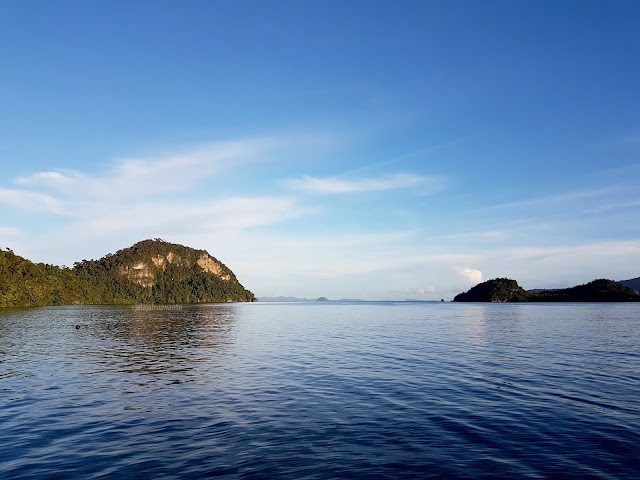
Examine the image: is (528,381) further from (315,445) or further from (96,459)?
(96,459)

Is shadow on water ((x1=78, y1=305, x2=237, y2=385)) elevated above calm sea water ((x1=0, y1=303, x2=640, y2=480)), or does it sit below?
above

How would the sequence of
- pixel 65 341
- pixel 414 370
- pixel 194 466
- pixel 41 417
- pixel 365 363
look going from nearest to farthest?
1. pixel 194 466
2. pixel 41 417
3. pixel 414 370
4. pixel 365 363
5. pixel 65 341

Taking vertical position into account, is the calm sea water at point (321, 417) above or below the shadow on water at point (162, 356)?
below

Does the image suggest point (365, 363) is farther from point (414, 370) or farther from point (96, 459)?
point (96, 459)

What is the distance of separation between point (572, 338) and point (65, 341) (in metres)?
78.5

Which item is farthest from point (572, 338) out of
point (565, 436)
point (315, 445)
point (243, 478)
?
point (243, 478)

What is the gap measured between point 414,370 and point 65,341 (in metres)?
53.1

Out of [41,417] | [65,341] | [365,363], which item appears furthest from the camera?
[65,341]

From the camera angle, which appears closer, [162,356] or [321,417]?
[321,417]

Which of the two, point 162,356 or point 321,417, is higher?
point 162,356

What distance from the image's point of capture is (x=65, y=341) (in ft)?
204

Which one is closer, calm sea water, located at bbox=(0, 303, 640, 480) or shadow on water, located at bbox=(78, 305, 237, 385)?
calm sea water, located at bbox=(0, 303, 640, 480)

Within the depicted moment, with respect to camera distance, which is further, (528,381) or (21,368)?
(21,368)

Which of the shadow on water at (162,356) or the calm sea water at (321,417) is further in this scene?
the shadow on water at (162,356)
